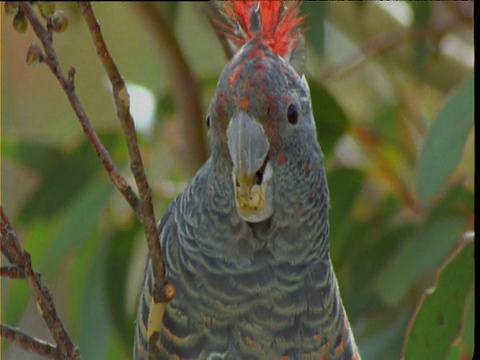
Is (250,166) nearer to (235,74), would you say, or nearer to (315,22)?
(235,74)

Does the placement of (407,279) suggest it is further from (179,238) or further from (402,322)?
(179,238)

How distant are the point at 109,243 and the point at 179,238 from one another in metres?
0.84

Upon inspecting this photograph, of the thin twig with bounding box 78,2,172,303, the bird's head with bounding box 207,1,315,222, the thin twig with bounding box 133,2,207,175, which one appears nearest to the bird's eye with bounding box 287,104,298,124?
the bird's head with bounding box 207,1,315,222

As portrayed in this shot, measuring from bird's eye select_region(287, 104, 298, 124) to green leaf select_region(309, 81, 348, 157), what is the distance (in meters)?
0.72

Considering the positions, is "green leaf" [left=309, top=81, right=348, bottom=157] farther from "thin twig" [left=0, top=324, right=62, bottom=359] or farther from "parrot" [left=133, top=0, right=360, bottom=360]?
"thin twig" [left=0, top=324, right=62, bottom=359]

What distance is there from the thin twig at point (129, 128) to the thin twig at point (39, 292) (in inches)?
5.0

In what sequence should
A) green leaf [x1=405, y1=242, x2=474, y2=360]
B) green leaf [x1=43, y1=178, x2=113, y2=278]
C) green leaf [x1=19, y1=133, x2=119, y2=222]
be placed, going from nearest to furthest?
green leaf [x1=405, y1=242, x2=474, y2=360] < green leaf [x1=43, y1=178, x2=113, y2=278] < green leaf [x1=19, y1=133, x2=119, y2=222]

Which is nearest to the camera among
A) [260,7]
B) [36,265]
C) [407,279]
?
[260,7]

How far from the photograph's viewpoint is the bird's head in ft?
3.38

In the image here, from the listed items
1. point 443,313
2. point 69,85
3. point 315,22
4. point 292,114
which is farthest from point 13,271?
point 315,22

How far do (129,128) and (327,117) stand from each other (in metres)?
1.10

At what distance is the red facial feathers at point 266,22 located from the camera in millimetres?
1127

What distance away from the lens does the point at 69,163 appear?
197 cm

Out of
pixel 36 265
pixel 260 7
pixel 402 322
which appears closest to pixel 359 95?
pixel 402 322
